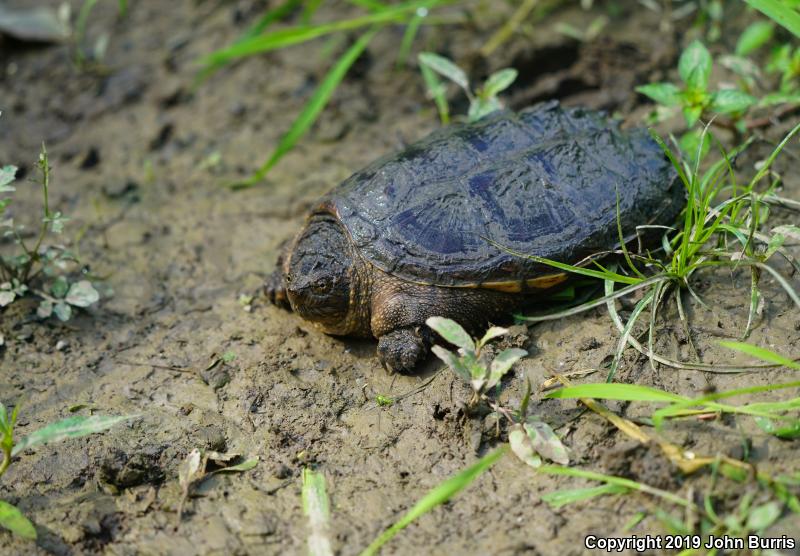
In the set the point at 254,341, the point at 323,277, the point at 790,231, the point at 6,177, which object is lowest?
the point at 254,341

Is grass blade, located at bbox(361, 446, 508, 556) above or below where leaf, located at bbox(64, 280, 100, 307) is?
above

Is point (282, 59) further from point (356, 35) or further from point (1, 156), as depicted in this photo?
point (1, 156)

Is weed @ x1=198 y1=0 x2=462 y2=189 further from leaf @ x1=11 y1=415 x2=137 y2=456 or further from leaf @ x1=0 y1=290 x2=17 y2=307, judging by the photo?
leaf @ x1=11 y1=415 x2=137 y2=456

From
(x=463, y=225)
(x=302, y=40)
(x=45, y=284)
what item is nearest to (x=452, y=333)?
(x=463, y=225)

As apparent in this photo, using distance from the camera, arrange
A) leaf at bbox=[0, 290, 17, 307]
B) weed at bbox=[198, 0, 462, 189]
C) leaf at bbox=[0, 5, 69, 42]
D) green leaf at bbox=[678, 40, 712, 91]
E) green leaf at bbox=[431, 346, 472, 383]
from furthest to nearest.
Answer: leaf at bbox=[0, 5, 69, 42], weed at bbox=[198, 0, 462, 189], green leaf at bbox=[678, 40, 712, 91], leaf at bbox=[0, 290, 17, 307], green leaf at bbox=[431, 346, 472, 383]

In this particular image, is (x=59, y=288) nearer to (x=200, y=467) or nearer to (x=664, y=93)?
(x=200, y=467)

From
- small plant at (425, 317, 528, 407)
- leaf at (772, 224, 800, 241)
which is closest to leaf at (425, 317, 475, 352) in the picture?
small plant at (425, 317, 528, 407)
